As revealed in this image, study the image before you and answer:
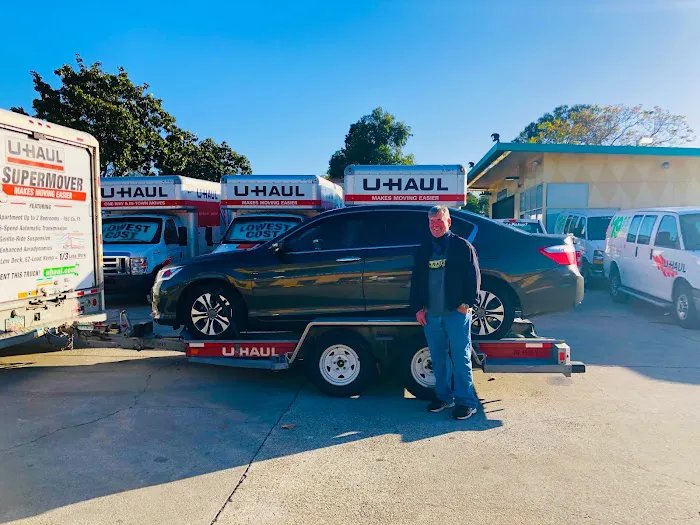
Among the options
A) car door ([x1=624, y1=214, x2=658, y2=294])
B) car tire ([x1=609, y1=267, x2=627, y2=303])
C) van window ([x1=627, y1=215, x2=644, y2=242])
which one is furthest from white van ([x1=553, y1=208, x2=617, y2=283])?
car door ([x1=624, y1=214, x2=658, y2=294])

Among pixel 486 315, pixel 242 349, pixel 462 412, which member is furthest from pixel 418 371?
pixel 242 349

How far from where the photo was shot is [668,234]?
978 centimetres

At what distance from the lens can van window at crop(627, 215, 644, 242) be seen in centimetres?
1115

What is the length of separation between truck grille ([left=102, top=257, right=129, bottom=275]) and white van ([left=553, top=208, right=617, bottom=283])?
33.8ft

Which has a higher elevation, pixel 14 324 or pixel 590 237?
pixel 590 237

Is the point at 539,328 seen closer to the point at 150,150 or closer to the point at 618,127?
the point at 150,150

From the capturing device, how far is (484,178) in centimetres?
2891

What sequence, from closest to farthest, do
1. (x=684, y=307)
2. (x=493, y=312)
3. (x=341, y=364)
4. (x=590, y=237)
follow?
(x=341, y=364) < (x=493, y=312) < (x=684, y=307) < (x=590, y=237)

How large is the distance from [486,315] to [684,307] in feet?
17.5

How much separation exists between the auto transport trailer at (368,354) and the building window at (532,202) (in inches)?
607

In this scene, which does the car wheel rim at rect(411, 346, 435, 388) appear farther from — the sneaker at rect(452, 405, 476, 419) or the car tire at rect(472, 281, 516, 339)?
the car tire at rect(472, 281, 516, 339)

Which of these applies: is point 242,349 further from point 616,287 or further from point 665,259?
point 616,287

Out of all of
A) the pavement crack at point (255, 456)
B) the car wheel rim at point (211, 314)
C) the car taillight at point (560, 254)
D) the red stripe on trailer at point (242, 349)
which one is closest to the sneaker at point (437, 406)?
the pavement crack at point (255, 456)

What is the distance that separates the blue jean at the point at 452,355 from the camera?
16.8ft
